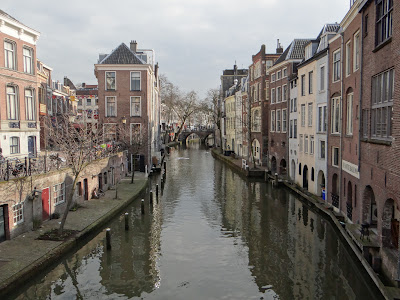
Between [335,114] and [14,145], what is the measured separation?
2321cm

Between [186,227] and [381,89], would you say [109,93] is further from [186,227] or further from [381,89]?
[381,89]

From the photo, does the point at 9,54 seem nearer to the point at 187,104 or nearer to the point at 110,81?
the point at 110,81

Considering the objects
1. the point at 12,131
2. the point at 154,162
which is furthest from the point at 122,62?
the point at 12,131

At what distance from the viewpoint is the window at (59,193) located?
20.9 metres

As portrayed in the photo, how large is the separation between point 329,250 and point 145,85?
2988 cm

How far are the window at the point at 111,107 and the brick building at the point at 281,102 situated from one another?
64.6 feet

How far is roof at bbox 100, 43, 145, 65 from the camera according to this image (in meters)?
41.1

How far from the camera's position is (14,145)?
25.0m

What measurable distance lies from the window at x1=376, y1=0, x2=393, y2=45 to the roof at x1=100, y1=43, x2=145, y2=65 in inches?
1198

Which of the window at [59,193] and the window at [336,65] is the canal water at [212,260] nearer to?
the window at [59,193]

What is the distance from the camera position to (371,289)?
13461mm

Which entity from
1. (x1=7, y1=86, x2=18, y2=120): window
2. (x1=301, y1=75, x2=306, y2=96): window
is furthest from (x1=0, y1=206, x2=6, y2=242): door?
(x1=301, y1=75, x2=306, y2=96): window

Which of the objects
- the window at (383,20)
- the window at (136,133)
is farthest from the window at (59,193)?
the window at (383,20)

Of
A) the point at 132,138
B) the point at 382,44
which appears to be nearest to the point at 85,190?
the point at 132,138
